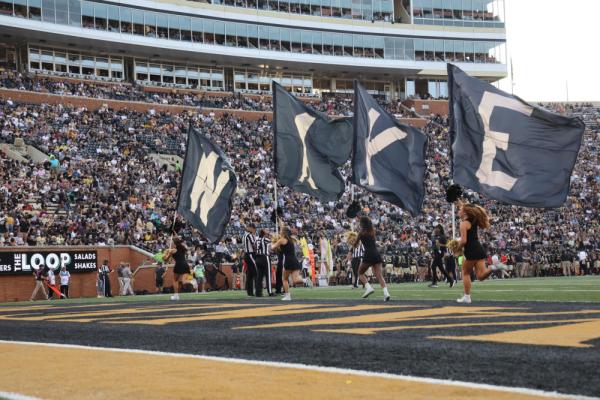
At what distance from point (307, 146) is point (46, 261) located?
45.8 feet

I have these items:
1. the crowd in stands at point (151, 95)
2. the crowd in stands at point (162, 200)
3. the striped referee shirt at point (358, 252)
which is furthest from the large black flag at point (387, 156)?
the crowd in stands at point (151, 95)

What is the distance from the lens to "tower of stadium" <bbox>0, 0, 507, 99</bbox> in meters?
52.6

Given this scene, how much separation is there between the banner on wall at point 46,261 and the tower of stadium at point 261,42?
24110mm

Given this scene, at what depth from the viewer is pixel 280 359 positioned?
6.78m

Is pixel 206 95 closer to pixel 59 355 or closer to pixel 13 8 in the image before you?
pixel 13 8

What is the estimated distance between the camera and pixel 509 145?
44.7 feet

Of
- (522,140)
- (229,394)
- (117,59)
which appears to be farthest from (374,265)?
(117,59)

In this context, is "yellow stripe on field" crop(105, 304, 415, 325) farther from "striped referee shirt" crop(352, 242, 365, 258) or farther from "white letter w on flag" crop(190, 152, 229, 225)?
"striped referee shirt" crop(352, 242, 365, 258)

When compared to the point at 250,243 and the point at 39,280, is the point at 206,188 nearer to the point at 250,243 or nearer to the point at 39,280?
the point at 250,243

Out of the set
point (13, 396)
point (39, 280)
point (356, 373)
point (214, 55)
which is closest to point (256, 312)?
point (356, 373)

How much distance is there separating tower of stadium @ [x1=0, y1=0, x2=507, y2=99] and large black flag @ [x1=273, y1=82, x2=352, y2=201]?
3528 centimetres

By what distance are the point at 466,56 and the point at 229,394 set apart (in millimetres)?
64993

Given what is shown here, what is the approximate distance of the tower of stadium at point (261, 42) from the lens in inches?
2071

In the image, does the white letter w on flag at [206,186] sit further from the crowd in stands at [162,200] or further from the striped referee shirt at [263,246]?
the crowd in stands at [162,200]
